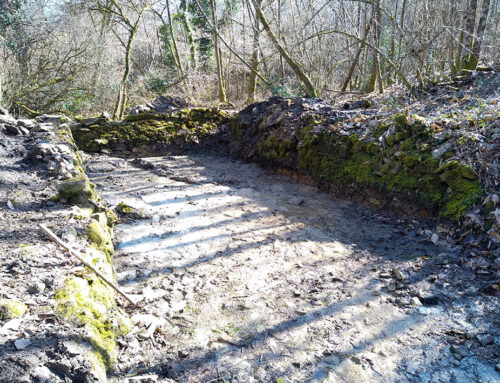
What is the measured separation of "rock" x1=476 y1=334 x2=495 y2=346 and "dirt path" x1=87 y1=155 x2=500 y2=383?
1cm

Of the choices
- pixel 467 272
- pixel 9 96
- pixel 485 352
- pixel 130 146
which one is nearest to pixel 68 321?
pixel 485 352

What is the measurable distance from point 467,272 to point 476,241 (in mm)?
465

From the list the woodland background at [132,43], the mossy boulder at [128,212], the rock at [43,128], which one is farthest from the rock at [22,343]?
the woodland background at [132,43]

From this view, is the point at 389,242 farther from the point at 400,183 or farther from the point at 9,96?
the point at 9,96

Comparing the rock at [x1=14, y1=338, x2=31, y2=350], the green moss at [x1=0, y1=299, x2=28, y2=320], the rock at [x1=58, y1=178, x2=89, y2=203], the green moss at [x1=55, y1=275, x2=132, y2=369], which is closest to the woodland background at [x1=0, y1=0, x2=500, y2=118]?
the rock at [x1=58, y1=178, x2=89, y2=203]

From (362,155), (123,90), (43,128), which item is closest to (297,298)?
(362,155)

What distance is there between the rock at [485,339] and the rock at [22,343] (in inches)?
116

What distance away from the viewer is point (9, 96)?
9.08 metres

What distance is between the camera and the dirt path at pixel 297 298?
2.25m

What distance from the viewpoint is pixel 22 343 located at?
1.66 m

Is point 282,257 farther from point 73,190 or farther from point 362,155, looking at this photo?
point 362,155

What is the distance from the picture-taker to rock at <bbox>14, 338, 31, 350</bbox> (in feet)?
5.38

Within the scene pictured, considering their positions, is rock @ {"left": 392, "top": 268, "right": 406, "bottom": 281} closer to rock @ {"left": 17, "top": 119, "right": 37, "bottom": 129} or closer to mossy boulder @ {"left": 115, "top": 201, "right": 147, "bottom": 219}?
mossy boulder @ {"left": 115, "top": 201, "right": 147, "bottom": 219}

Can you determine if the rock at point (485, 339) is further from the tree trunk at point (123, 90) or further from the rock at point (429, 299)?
the tree trunk at point (123, 90)
